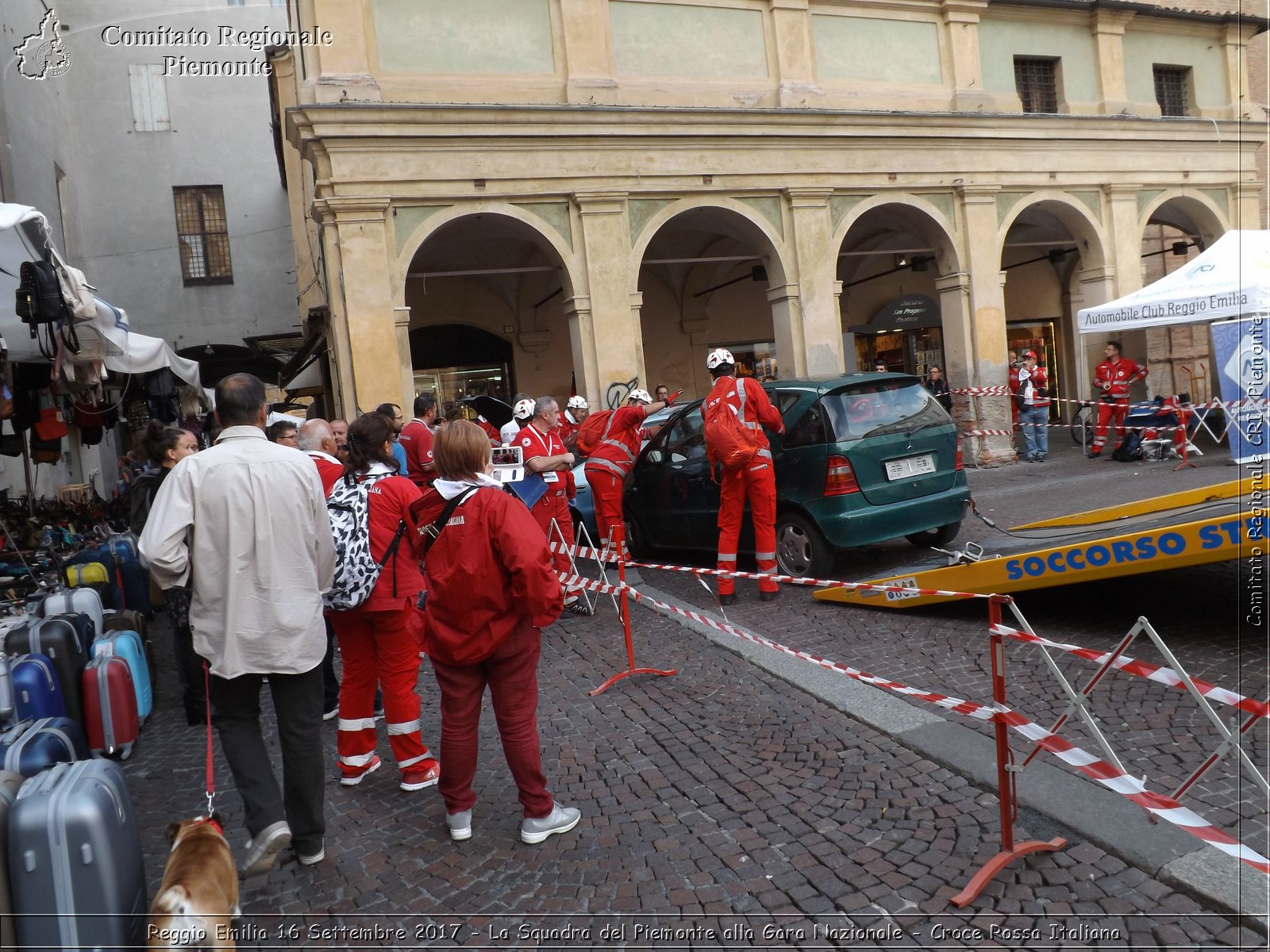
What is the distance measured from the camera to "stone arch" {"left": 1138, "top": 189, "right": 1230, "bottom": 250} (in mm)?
18406

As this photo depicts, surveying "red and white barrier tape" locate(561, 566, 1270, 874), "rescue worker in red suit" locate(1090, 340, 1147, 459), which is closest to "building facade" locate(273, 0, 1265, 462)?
"rescue worker in red suit" locate(1090, 340, 1147, 459)

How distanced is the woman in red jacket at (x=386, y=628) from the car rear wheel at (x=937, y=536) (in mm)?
5260

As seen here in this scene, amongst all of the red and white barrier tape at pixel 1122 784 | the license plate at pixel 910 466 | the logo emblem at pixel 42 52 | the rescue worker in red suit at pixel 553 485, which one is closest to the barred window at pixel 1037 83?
the license plate at pixel 910 466

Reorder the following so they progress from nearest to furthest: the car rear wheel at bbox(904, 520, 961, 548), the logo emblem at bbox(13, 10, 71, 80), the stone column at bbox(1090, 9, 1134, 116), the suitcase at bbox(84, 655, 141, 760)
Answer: the suitcase at bbox(84, 655, 141, 760) < the car rear wheel at bbox(904, 520, 961, 548) < the logo emblem at bbox(13, 10, 71, 80) < the stone column at bbox(1090, 9, 1134, 116)

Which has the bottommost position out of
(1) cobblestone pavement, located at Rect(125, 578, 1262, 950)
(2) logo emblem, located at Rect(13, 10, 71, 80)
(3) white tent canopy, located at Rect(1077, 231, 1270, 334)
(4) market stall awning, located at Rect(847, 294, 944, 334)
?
(1) cobblestone pavement, located at Rect(125, 578, 1262, 950)

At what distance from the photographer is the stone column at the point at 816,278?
607 inches

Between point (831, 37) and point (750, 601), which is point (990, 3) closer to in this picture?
point (831, 37)

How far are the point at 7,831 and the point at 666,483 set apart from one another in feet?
22.2

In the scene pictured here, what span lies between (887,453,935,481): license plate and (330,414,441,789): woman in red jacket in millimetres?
4481

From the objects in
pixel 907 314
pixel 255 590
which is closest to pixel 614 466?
pixel 255 590

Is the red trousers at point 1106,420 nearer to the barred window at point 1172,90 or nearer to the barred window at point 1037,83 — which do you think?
the barred window at point 1037,83

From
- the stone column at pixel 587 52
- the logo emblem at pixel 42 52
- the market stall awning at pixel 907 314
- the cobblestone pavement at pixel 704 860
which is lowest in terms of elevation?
the cobblestone pavement at pixel 704 860

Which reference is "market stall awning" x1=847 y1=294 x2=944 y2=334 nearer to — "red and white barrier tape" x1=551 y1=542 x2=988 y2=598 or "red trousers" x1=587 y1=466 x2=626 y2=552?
"red and white barrier tape" x1=551 y1=542 x2=988 y2=598

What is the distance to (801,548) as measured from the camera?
25.9 feet
